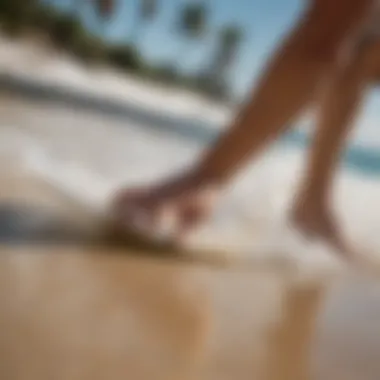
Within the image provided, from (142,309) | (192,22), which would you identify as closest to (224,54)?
(192,22)

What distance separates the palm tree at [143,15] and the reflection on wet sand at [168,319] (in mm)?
224

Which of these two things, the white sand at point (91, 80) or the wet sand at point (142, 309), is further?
the white sand at point (91, 80)

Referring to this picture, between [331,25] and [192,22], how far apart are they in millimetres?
173

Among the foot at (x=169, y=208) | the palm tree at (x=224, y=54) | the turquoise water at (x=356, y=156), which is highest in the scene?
the palm tree at (x=224, y=54)

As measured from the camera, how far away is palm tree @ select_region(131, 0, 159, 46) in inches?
47.4

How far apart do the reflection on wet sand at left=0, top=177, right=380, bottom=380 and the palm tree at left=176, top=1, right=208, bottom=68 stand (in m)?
0.26

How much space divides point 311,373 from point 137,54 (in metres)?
0.45

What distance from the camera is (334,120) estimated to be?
3.97 feet

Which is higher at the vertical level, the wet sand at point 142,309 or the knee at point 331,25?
the knee at point 331,25

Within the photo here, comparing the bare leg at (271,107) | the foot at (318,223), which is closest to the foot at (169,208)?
the bare leg at (271,107)

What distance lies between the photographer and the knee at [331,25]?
1176 millimetres

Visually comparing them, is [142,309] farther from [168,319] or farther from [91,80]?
[91,80]

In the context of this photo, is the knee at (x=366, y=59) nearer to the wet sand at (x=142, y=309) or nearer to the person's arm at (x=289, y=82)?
the person's arm at (x=289, y=82)

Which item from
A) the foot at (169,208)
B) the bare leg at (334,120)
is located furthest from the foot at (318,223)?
the foot at (169,208)
